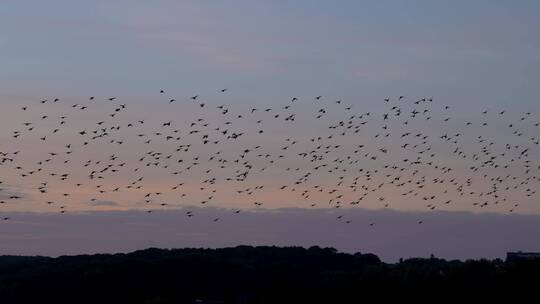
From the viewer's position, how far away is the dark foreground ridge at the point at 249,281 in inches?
4171

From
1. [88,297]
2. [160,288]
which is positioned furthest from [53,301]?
[160,288]

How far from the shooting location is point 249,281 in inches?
5846

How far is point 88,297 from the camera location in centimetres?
12781

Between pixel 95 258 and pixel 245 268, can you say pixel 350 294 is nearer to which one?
pixel 245 268

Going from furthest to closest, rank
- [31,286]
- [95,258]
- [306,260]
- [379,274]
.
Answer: [306,260], [95,258], [31,286], [379,274]

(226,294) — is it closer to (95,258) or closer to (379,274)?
(379,274)

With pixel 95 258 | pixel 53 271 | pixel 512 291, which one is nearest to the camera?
pixel 512 291

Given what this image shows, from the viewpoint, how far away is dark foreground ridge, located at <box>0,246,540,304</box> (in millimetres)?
105938

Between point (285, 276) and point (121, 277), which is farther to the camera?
point (285, 276)

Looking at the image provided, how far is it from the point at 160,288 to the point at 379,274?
2610cm

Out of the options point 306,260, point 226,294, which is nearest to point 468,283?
point 226,294

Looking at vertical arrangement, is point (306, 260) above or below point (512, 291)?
above

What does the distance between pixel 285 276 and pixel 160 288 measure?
18466 millimetres

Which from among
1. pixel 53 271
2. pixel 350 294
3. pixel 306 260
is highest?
pixel 306 260
